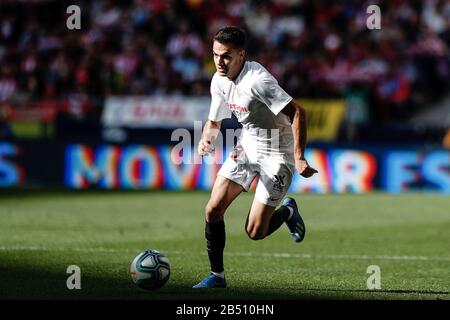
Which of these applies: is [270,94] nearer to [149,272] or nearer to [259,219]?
[259,219]

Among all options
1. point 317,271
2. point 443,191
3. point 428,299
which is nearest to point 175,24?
point 443,191

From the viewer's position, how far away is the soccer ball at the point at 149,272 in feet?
25.9

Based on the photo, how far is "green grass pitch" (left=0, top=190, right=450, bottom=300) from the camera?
26.4 feet

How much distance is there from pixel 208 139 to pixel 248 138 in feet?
1.29

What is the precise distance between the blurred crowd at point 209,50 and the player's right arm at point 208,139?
13.5 m

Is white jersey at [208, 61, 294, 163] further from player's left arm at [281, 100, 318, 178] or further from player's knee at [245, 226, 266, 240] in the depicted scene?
player's knee at [245, 226, 266, 240]

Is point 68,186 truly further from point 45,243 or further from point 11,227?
point 45,243

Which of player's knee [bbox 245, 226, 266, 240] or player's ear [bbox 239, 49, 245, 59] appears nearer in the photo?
player's ear [bbox 239, 49, 245, 59]

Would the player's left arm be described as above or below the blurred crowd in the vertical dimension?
below

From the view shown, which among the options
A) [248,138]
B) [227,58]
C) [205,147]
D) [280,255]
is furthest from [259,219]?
[280,255]

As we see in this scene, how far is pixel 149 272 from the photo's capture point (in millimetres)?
7895

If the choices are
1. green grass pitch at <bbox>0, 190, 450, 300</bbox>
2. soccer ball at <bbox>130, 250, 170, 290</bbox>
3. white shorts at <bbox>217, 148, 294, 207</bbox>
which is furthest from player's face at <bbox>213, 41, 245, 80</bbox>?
green grass pitch at <bbox>0, 190, 450, 300</bbox>

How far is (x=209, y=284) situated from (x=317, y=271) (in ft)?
5.18
